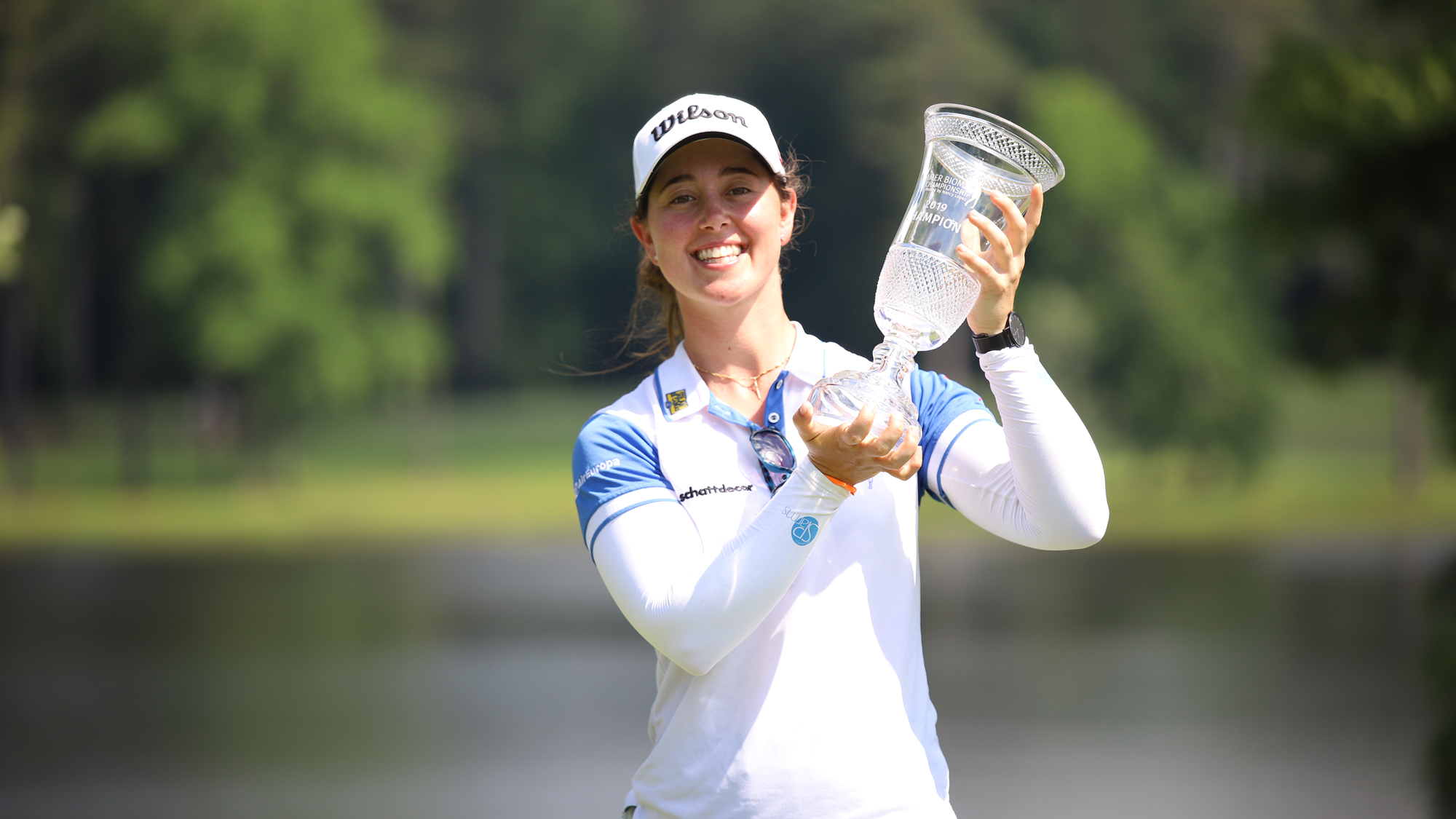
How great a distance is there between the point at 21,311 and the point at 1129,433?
56.4ft

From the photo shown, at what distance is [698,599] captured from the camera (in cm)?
153

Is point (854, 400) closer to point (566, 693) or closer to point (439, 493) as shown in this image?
point (566, 693)

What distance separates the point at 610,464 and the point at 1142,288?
19.8 meters

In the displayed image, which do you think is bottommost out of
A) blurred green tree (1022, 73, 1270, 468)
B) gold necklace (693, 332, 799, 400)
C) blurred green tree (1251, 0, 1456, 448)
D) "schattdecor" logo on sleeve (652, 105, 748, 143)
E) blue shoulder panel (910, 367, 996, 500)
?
blue shoulder panel (910, 367, 996, 500)

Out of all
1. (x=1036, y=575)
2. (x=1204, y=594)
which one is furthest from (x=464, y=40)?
(x=1204, y=594)

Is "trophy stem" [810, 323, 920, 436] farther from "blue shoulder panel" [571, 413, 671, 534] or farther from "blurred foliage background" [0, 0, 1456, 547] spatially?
"blurred foliage background" [0, 0, 1456, 547]

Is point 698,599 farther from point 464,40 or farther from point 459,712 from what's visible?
point 464,40

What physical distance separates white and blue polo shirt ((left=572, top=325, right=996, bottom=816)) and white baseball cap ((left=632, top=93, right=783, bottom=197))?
28 cm

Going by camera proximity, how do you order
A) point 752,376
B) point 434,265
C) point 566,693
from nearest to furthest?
point 752,376 → point 566,693 → point 434,265

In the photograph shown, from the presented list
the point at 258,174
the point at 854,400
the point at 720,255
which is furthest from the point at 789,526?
the point at 258,174

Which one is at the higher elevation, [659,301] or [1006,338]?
[659,301]

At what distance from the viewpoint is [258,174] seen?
20266 millimetres

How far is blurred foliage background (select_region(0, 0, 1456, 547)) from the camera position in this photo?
19188mm

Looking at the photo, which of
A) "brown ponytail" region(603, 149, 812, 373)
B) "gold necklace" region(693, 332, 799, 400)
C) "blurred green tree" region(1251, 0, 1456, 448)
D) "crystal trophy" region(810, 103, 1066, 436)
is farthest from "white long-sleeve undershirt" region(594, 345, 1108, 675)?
"blurred green tree" region(1251, 0, 1456, 448)
